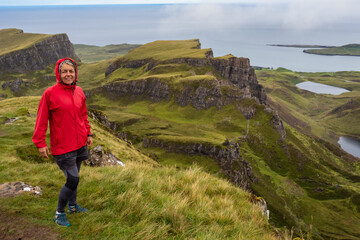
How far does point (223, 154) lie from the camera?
136125 millimetres

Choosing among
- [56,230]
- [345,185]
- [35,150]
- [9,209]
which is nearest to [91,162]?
[35,150]

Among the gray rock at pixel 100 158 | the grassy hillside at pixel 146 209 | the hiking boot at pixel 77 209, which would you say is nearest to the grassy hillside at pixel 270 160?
the gray rock at pixel 100 158

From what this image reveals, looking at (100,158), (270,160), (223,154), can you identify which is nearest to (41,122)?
(100,158)

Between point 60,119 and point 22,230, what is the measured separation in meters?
2.84

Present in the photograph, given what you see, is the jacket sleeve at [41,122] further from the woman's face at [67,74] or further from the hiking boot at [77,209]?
the hiking boot at [77,209]

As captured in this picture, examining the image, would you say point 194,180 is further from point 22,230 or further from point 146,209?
point 22,230

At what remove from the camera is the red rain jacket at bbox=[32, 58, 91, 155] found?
6.03 meters

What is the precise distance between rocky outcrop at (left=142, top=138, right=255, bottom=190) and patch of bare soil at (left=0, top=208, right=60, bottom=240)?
13096 centimetres

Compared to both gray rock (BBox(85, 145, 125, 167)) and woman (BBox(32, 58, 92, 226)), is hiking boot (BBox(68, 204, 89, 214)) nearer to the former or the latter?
woman (BBox(32, 58, 92, 226))

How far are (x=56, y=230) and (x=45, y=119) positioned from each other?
2839 mm

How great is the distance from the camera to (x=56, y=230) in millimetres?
5449

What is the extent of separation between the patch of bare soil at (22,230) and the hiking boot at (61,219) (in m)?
0.26

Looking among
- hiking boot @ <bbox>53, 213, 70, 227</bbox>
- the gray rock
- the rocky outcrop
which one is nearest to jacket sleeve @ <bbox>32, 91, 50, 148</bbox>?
hiking boot @ <bbox>53, 213, 70, 227</bbox>

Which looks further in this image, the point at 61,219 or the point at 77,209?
the point at 77,209
